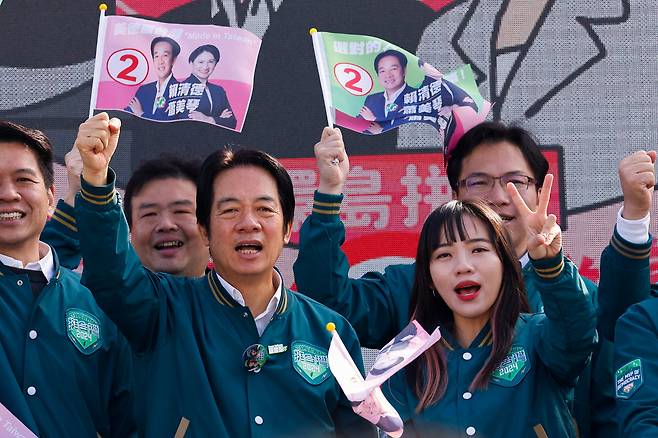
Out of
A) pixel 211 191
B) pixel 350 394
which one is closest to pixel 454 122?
pixel 211 191

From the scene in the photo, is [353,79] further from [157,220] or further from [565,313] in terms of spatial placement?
[565,313]

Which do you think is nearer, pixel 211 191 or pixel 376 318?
pixel 211 191

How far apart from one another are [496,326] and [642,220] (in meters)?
0.59

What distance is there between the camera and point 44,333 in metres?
3.39

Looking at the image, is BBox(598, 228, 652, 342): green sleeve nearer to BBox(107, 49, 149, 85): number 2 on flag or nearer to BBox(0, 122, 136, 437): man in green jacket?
BBox(0, 122, 136, 437): man in green jacket

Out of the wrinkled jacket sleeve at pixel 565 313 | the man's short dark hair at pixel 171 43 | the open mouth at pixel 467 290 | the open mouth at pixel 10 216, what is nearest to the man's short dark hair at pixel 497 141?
the open mouth at pixel 467 290

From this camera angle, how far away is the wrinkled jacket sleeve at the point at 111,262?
10.2 ft

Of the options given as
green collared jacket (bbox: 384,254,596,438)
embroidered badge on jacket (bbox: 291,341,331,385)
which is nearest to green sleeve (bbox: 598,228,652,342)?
green collared jacket (bbox: 384,254,596,438)

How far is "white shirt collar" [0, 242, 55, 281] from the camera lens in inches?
137

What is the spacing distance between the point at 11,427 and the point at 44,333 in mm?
437

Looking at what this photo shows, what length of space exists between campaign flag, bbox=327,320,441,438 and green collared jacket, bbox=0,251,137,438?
0.77m

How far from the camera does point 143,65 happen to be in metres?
3.85

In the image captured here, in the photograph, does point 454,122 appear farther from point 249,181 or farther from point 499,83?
point 249,181

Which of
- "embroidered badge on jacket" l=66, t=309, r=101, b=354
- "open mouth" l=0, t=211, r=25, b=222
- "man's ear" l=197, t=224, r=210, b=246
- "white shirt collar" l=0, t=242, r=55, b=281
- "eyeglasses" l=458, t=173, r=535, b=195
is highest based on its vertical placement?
"eyeglasses" l=458, t=173, r=535, b=195
